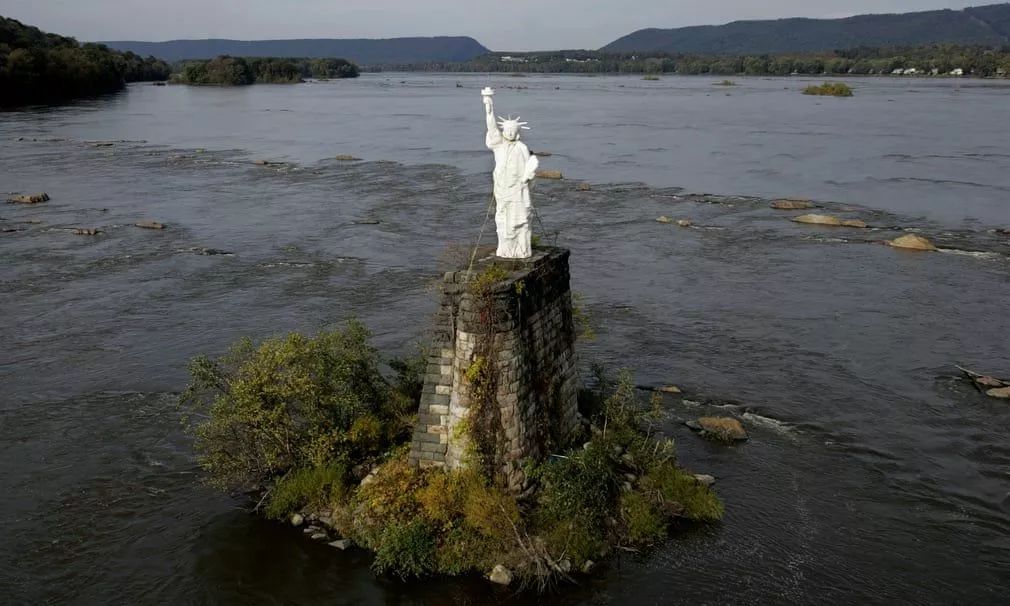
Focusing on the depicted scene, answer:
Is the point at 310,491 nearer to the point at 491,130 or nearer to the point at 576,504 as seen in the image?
the point at 576,504

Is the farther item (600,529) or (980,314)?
(980,314)

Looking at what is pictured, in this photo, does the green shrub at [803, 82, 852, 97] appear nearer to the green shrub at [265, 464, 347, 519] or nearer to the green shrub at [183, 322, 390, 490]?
the green shrub at [183, 322, 390, 490]

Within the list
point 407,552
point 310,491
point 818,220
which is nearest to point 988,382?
point 407,552

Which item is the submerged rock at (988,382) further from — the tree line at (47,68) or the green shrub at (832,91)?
the green shrub at (832,91)

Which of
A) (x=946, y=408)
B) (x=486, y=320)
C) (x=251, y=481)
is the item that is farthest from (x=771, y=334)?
(x=251, y=481)

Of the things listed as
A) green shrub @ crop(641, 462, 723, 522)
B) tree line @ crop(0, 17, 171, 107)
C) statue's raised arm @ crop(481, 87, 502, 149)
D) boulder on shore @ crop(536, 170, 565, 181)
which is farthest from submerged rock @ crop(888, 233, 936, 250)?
tree line @ crop(0, 17, 171, 107)

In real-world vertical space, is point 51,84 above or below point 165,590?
above

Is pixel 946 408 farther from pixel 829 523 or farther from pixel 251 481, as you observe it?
pixel 251 481

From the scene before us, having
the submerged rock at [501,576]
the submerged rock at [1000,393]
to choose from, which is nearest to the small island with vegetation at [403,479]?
the submerged rock at [501,576]
